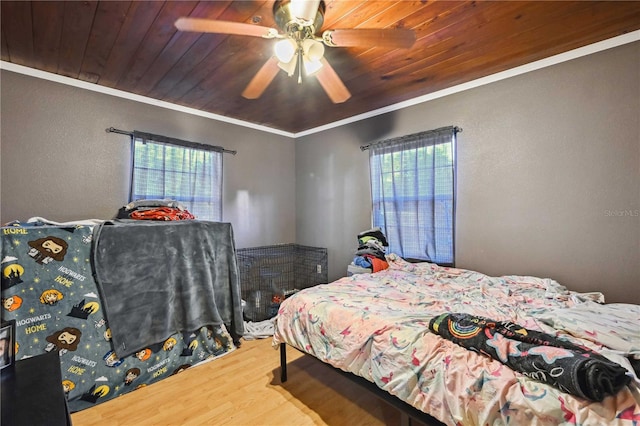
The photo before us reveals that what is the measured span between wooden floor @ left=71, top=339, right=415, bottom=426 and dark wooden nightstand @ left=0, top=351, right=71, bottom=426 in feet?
3.06

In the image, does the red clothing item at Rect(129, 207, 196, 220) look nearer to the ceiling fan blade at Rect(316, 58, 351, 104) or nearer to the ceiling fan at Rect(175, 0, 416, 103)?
the ceiling fan at Rect(175, 0, 416, 103)

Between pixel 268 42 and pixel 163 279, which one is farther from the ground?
pixel 268 42

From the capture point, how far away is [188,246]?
2.39 meters

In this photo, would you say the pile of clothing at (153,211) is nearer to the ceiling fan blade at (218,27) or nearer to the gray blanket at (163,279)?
the gray blanket at (163,279)

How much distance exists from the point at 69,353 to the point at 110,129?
2.01 meters

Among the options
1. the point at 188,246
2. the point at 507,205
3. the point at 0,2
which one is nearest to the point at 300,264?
the point at 188,246

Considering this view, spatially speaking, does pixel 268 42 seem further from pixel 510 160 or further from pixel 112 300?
pixel 510 160

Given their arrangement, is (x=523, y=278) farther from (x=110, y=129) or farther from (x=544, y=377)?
(x=110, y=129)

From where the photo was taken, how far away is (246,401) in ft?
6.14

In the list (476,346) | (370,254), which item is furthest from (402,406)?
(370,254)

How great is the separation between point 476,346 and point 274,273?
9.24 feet

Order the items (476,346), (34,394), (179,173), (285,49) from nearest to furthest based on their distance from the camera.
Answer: (34,394) < (476,346) < (285,49) < (179,173)

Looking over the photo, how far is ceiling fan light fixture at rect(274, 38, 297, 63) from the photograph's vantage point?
5.25 ft

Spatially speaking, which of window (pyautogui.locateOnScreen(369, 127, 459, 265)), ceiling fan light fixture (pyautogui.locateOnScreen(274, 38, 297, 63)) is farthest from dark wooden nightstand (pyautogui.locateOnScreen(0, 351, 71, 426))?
window (pyautogui.locateOnScreen(369, 127, 459, 265))
